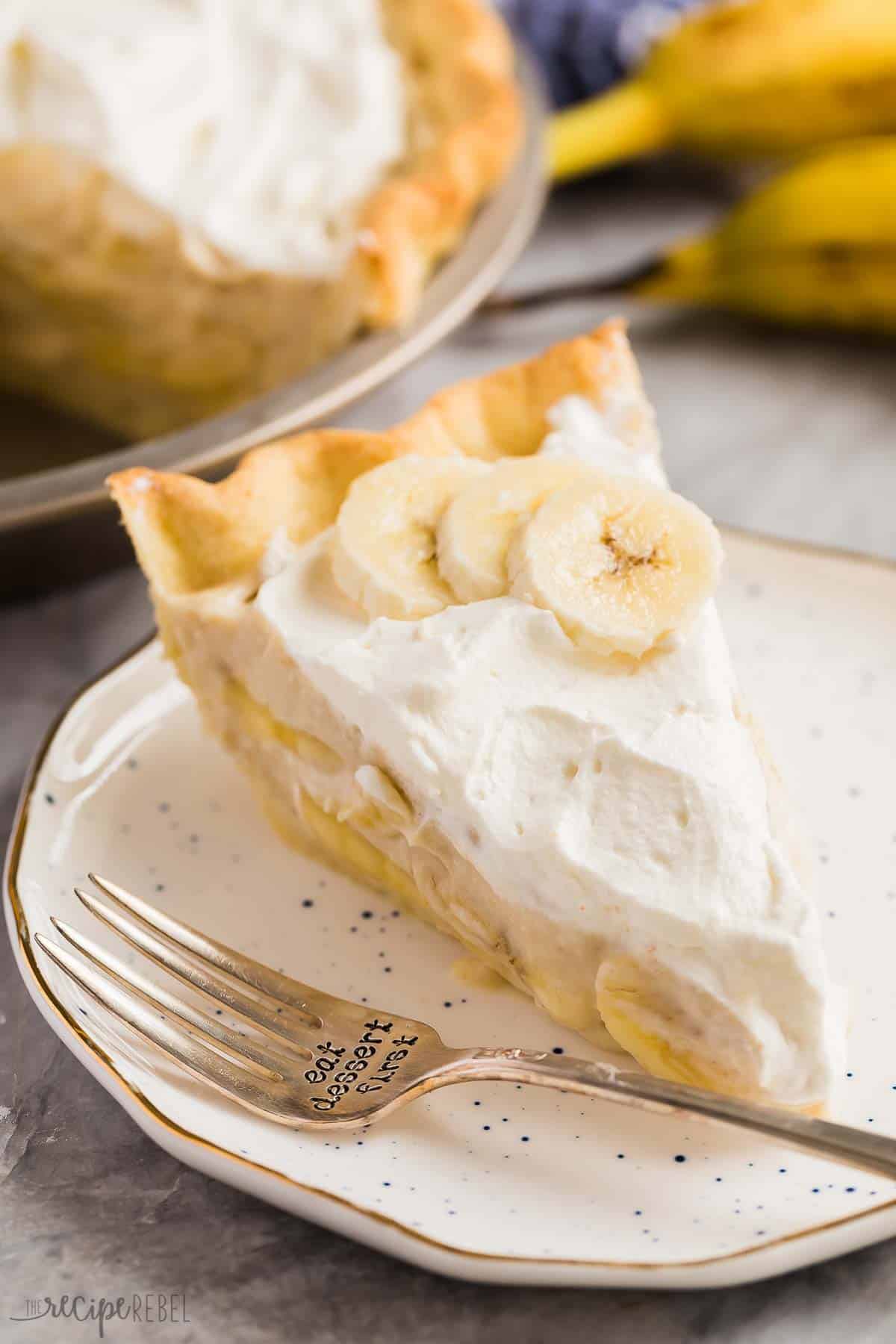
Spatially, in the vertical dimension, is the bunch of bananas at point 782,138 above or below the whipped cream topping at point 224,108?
below

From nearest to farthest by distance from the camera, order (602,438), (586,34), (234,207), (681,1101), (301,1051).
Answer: (681,1101), (301,1051), (602,438), (234,207), (586,34)

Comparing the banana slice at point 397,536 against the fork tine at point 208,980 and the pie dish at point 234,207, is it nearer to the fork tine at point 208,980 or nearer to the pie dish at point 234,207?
the fork tine at point 208,980

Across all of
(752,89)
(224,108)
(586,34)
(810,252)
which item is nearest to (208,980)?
(224,108)

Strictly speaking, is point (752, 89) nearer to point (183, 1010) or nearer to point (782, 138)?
point (782, 138)

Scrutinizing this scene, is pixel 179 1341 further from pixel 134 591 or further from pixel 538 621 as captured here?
pixel 134 591

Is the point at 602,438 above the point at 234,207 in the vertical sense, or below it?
below

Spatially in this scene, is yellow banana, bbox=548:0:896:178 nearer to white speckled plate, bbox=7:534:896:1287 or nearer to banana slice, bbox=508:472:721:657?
white speckled plate, bbox=7:534:896:1287

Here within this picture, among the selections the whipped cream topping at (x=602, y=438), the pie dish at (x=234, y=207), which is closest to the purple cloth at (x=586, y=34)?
the pie dish at (x=234, y=207)
